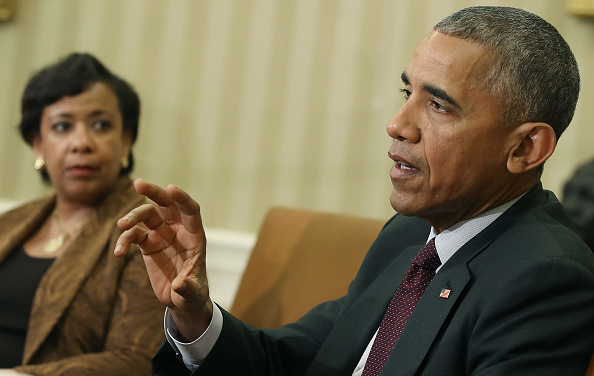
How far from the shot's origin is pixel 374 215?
9.54 ft

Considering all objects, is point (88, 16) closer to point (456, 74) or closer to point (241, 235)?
point (241, 235)

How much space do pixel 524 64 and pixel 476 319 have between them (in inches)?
20.3

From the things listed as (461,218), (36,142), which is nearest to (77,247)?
(36,142)

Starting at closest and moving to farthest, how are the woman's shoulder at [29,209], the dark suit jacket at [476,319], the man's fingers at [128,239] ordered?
the dark suit jacket at [476,319]
the man's fingers at [128,239]
the woman's shoulder at [29,209]

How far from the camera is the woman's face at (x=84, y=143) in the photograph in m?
2.63

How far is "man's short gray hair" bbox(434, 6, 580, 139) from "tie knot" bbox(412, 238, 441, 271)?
0.32 meters

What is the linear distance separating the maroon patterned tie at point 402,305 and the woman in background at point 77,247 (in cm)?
85

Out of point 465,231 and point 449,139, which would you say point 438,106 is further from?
point 465,231

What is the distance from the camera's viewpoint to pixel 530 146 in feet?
5.14

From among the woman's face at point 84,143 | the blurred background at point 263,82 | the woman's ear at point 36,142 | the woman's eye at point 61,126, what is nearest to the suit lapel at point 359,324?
the blurred background at point 263,82

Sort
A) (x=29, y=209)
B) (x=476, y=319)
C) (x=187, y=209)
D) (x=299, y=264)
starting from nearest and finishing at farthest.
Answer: (x=476, y=319) < (x=187, y=209) < (x=299, y=264) < (x=29, y=209)

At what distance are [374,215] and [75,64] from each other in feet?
4.05

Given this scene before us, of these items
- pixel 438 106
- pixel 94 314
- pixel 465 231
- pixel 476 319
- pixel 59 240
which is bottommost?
pixel 94 314

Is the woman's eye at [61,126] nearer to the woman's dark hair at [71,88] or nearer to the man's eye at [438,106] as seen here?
the woman's dark hair at [71,88]
